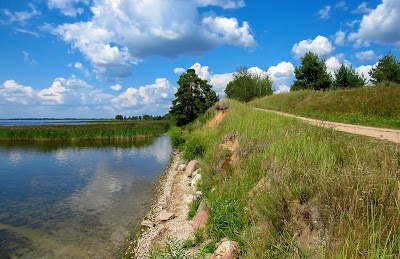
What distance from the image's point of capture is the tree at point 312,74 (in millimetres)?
47094

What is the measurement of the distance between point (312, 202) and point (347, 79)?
50.4m

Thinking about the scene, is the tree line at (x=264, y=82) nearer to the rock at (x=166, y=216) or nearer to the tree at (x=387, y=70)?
the tree at (x=387, y=70)

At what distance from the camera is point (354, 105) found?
23938 mm

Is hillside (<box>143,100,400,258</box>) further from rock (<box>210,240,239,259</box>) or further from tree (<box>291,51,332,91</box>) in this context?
tree (<box>291,51,332,91</box>)

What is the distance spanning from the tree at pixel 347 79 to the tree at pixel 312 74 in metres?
2.02

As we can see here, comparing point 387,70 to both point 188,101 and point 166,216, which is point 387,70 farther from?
point 166,216

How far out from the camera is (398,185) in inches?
153

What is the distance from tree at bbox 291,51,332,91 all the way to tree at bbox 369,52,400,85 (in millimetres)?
8793

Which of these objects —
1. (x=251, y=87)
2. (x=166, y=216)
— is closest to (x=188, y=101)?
(x=251, y=87)

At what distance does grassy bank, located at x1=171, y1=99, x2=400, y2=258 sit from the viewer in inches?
148

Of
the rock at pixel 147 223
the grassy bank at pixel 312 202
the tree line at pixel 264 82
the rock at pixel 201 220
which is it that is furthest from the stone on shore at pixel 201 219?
the tree line at pixel 264 82

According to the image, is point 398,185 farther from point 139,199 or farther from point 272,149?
point 139,199

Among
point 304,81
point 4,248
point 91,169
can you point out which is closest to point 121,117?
point 304,81

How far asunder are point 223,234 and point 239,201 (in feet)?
3.31
